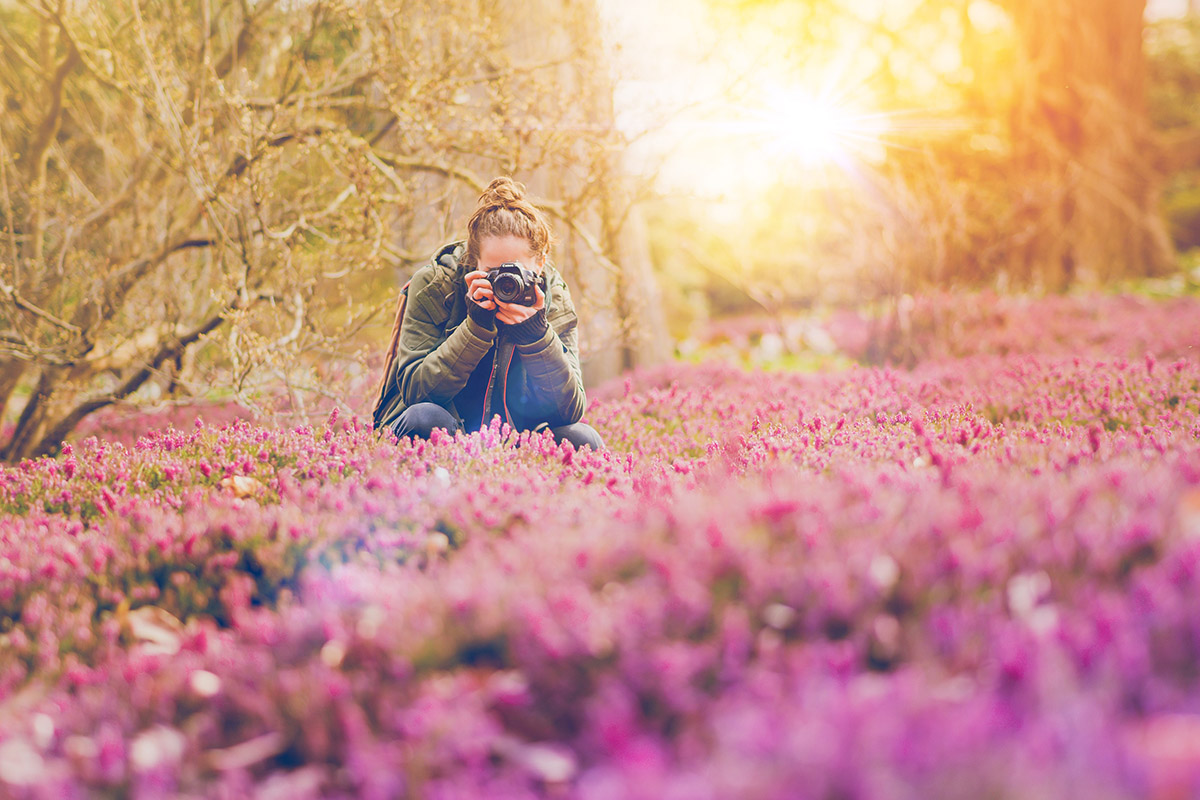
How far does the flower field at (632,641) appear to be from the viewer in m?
1.24

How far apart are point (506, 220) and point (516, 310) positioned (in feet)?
1.69

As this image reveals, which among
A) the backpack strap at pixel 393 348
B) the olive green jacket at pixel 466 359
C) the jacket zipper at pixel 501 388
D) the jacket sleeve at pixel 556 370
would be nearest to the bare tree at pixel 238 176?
the backpack strap at pixel 393 348

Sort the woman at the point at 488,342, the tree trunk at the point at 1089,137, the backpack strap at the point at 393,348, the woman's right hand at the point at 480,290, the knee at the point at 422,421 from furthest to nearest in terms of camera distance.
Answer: the tree trunk at the point at 1089,137 → the backpack strap at the point at 393,348 → the knee at the point at 422,421 → the woman at the point at 488,342 → the woman's right hand at the point at 480,290

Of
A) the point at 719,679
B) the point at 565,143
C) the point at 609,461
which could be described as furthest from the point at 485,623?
the point at 565,143

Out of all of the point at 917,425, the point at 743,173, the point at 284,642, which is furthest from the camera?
the point at 743,173

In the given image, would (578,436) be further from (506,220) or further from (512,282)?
(506,220)

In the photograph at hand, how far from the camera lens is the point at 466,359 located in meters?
3.68

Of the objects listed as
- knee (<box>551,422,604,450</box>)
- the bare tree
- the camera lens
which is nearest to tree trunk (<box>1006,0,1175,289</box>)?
the bare tree

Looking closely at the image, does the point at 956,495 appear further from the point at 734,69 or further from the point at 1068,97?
the point at 1068,97

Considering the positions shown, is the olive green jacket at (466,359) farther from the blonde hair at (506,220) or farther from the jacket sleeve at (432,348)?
the blonde hair at (506,220)

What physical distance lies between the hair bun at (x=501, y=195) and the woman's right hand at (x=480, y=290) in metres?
0.47

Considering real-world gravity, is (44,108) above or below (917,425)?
above

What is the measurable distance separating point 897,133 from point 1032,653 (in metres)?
13.9

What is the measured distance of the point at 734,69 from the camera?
5.93 meters
